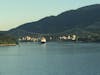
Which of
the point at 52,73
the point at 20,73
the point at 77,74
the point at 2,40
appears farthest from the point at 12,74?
the point at 2,40

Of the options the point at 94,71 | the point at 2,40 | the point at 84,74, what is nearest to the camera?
the point at 84,74

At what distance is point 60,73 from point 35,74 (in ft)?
8.69

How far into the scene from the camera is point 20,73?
42062 millimetres

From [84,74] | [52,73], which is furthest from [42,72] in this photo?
[84,74]

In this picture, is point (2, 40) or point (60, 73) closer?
point (60, 73)

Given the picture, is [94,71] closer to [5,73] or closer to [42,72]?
[42,72]

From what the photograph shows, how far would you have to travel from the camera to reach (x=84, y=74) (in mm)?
40594

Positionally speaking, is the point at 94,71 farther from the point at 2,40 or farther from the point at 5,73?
the point at 2,40

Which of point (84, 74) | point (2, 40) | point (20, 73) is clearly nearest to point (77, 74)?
point (84, 74)

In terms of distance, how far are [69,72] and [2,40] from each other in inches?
4538

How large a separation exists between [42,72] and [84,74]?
4969 mm

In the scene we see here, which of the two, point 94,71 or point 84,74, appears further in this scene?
point 94,71

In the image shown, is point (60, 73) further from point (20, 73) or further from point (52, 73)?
point (20, 73)

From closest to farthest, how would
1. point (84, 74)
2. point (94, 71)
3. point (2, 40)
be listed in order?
point (84, 74)
point (94, 71)
point (2, 40)
